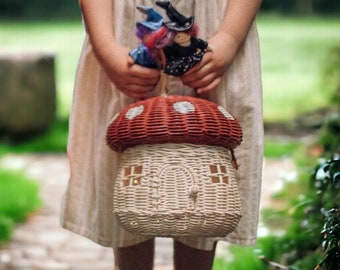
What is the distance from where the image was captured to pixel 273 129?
8.23 m

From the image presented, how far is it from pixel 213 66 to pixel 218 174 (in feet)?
0.87

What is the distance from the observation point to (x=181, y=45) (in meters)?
1.96

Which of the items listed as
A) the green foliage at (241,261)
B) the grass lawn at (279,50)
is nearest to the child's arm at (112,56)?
the green foliage at (241,261)

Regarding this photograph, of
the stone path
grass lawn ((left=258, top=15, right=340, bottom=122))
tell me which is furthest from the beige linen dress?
grass lawn ((left=258, top=15, right=340, bottom=122))

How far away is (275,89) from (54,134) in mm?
3620

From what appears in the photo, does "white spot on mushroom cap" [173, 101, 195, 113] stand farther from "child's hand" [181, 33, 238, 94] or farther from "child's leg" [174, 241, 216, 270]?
"child's leg" [174, 241, 216, 270]

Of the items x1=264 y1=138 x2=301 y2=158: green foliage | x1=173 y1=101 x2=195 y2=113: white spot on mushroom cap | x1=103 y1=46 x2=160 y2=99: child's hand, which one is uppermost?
x1=103 y1=46 x2=160 y2=99: child's hand

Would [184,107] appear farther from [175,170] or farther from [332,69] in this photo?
[332,69]

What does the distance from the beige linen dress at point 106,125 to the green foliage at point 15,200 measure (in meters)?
1.93

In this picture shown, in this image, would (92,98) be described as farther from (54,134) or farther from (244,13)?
(54,134)

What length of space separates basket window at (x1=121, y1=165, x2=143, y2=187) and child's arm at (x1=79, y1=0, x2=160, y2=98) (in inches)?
8.1

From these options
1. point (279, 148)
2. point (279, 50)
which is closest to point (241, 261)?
point (279, 148)

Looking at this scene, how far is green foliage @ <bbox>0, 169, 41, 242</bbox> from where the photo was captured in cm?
424

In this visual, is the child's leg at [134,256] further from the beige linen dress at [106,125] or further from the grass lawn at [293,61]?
the grass lawn at [293,61]
